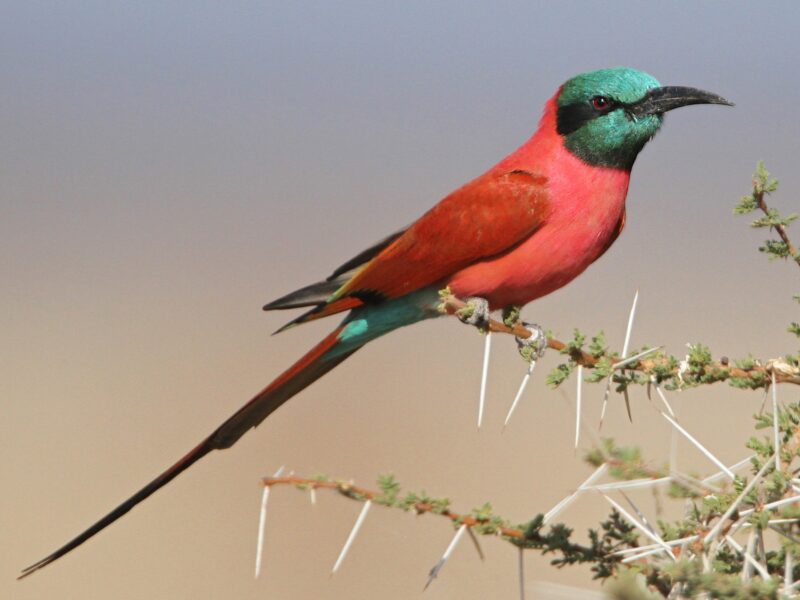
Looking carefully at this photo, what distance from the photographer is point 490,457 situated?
24.5 feet

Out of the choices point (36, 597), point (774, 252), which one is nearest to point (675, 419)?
point (774, 252)

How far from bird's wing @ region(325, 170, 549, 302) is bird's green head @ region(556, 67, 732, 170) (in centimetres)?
20

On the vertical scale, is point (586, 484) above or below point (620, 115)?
below

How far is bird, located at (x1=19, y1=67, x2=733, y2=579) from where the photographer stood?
3287mm

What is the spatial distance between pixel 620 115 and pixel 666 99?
0.49 feet

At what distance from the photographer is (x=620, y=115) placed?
346 centimetres

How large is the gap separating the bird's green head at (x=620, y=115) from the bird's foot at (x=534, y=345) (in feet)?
2.03

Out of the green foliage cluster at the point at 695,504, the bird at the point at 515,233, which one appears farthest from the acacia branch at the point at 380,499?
the bird at the point at 515,233

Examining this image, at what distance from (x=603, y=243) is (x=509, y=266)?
0.30 m

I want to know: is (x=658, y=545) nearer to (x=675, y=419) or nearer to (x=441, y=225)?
(x=675, y=419)

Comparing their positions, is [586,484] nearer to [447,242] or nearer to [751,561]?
[751,561]

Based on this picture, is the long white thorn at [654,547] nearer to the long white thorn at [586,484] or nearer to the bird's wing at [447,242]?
the long white thorn at [586,484]

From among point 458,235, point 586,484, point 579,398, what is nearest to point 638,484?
point 586,484

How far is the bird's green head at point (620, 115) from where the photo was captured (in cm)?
342
